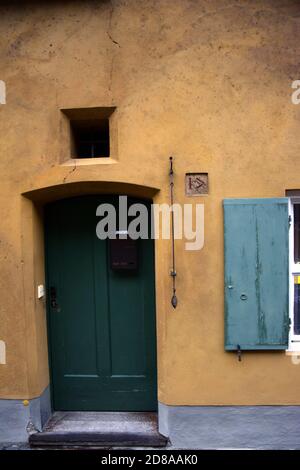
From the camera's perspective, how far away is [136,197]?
351 cm

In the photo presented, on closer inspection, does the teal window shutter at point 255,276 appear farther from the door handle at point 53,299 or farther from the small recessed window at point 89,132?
the door handle at point 53,299

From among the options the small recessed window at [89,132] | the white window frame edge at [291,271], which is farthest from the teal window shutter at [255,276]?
the small recessed window at [89,132]

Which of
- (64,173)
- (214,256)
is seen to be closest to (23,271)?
(64,173)

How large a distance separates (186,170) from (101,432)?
266 centimetres

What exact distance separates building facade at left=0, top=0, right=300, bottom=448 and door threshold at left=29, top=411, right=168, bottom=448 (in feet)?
0.48

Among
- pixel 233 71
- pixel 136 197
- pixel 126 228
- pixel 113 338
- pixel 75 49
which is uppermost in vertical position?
pixel 75 49

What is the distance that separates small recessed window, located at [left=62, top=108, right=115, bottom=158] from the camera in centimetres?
326

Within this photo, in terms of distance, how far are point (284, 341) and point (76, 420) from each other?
225 cm

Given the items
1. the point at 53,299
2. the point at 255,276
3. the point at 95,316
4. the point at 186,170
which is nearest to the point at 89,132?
the point at 186,170

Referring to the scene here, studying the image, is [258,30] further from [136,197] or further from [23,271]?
[23,271]

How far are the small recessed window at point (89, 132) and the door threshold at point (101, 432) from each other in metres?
2.72

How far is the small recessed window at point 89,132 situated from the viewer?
3258mm

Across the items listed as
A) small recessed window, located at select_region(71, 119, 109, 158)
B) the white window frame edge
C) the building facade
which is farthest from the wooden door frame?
the white window frame edge

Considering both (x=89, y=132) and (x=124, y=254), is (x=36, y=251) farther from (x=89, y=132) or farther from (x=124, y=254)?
(x=89, y=132)
